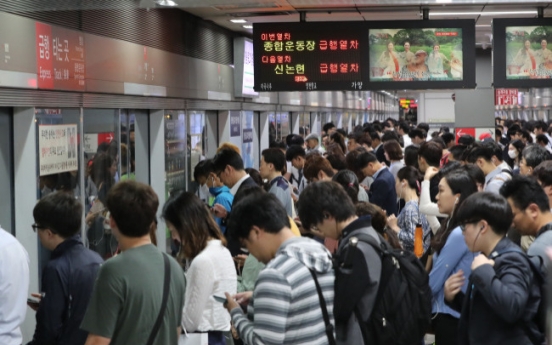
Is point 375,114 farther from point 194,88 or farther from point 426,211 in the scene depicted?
point 426,211

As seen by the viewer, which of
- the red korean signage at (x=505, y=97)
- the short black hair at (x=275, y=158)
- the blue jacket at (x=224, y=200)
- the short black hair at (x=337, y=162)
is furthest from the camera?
the red korean signage at (x=505, y=97)

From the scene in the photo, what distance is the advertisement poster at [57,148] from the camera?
7.07 meters

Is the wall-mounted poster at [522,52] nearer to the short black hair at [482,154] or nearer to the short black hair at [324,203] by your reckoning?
the short black hair at [482,154]

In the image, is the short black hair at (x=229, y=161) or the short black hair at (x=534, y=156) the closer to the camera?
the short black hair at (x=229, y=161)

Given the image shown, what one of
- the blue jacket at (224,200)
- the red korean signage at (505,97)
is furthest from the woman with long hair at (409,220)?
the red korean signage at (505,97)

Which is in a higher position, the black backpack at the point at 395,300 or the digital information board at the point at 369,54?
the digital information board at the point at 369,54

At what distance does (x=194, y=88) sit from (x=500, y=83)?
146 inches

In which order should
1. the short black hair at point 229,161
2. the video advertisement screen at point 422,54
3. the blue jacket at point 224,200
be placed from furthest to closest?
the video advertisement screen at point 422,54
the short black hair at point 229,161
the blue jacket at point 224,200

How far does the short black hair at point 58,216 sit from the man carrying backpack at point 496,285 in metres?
1.85

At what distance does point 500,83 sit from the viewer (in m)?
11.0

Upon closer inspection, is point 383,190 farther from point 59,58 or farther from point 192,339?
point 192,339

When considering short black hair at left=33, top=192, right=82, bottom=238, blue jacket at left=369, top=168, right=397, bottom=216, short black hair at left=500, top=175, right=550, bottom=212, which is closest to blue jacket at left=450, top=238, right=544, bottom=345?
short black hair at left=500, top=175, right=550, bottom=212

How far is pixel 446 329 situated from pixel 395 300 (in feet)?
3.64

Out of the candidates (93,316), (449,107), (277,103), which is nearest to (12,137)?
(93,316)
